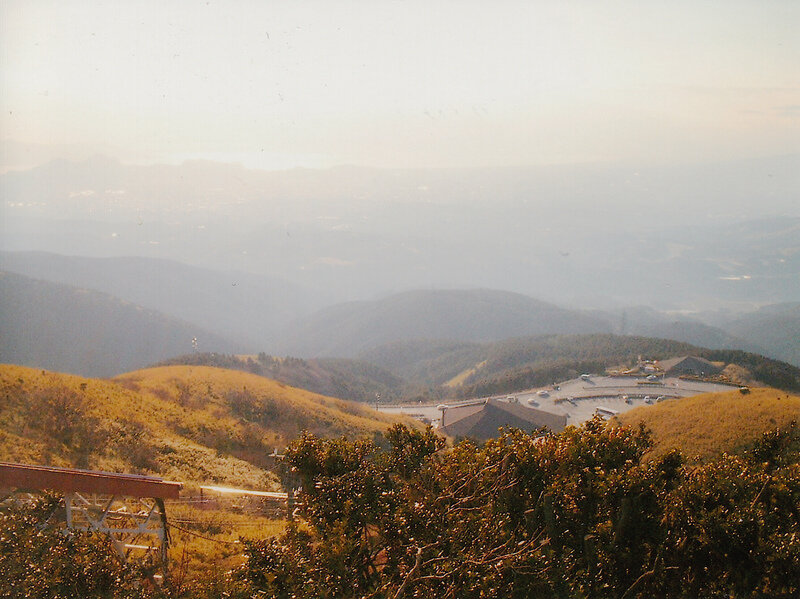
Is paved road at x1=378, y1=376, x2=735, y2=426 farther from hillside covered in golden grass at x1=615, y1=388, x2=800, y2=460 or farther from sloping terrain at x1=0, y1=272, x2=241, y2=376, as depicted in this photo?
sloping terrain at x1=0, y1=272, x2=241, y2=376

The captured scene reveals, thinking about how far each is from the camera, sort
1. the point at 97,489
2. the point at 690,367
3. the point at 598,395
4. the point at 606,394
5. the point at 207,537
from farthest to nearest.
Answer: the point at 690,367 → the point at 598,395 → the point at 606,394 → the point at 207,537 → the point at 97,489

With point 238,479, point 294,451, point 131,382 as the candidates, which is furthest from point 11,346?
point 294,451

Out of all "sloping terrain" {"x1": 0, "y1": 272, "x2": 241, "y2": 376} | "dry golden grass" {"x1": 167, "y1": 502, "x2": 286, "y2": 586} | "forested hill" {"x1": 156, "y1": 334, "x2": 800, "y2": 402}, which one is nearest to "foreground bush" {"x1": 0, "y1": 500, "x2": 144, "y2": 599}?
"dry golden grass" {"x1": 167, "y1": 502, "x2": 286, "y2": 586}

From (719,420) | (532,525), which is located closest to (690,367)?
(719,420)

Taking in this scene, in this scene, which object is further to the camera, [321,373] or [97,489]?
[321,373]

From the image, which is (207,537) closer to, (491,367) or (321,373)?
(321,373)

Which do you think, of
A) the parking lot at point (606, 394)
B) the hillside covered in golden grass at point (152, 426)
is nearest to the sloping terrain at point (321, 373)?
the hillside covered in golden grass at point (152, 426)
